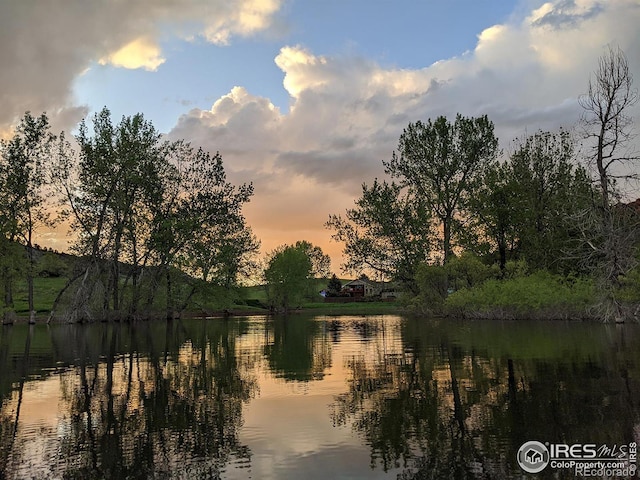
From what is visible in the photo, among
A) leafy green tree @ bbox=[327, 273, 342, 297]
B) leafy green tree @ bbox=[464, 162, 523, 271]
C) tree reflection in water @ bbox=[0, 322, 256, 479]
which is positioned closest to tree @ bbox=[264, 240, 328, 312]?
leafy green tree @ bbox=[327, 273, 342, 297]

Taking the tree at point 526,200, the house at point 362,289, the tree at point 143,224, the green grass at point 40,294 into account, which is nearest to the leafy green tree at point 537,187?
the tree at point 526,200

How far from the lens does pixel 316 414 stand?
12.9 meters

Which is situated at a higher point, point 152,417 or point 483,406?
point 483,406

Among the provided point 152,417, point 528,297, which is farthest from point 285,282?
point 152,417

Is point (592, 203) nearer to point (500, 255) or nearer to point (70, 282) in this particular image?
point (500, 255)

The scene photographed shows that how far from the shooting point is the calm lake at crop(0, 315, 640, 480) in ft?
29.3

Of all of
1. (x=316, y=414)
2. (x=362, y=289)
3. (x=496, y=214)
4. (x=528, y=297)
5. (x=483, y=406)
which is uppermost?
(x=496, y=214)

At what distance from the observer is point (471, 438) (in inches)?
393

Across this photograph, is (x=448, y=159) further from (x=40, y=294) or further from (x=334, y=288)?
(x=334, y=288)

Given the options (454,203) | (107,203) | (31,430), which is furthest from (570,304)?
(107,203)

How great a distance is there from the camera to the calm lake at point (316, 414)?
8.95 m

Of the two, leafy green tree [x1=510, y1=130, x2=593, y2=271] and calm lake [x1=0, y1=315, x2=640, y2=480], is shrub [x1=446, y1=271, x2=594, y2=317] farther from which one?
calm lake [x1=0, y1=315, x2=640, y2=480]

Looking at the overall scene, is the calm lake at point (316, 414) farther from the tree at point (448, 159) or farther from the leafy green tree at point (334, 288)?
the leafy green tree at point (334, 288)

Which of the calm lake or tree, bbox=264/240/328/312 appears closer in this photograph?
the calm lake
